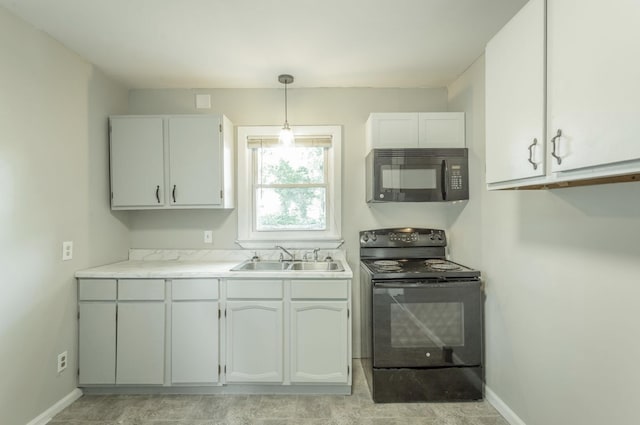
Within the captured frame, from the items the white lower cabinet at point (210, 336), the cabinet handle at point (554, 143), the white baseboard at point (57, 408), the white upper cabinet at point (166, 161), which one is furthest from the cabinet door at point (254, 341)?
the cabinet handle at point (554, 143)

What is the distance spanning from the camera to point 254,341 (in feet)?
7.38

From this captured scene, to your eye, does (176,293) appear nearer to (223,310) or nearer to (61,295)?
(223,310)

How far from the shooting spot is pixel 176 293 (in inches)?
88.8

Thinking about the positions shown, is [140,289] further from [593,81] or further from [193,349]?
[593,81]

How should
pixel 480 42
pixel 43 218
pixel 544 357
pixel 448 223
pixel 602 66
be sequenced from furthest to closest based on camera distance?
1. pixel 448 223
2. pixel 480 42
3. pixel 43 218
4. pixel 544 357
5. pixel 602 66

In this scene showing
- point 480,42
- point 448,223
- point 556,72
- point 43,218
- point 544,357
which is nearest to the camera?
point 556,72

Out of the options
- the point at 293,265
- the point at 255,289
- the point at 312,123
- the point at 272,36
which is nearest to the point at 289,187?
the point at 312,123

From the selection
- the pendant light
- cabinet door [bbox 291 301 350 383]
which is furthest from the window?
cabinet door [bbox 291 301 350 383]

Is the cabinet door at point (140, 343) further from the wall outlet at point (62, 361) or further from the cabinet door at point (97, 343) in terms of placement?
the wall outlet at point (62, 361)

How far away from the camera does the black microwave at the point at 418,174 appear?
2455 mm

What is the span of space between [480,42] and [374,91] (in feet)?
3.20

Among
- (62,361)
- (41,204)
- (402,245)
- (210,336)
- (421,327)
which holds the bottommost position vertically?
(62,361)

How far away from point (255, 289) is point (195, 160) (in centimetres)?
123

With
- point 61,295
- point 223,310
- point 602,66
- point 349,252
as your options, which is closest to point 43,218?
point 61,295
